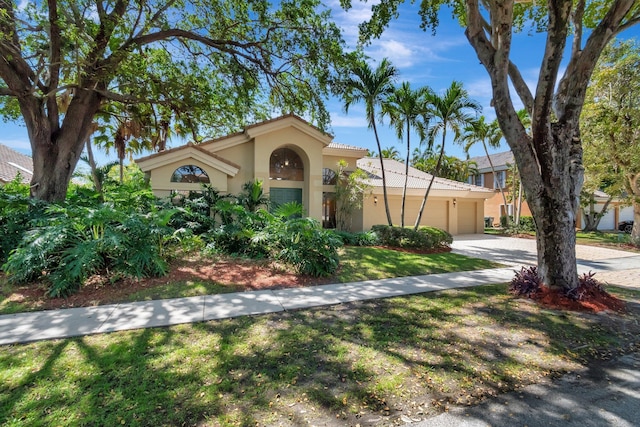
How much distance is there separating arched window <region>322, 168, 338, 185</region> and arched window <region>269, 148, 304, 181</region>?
1.42m

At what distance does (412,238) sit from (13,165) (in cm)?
2952

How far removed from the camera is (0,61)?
8719 millimetres

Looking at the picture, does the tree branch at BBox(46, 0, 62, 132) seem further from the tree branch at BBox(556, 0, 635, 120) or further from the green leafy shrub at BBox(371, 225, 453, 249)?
the green leafy shrub at BBox(371, 225, 453, 249)

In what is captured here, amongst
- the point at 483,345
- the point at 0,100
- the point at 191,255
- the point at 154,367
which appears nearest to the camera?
the point at 154,367

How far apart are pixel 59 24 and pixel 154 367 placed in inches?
374

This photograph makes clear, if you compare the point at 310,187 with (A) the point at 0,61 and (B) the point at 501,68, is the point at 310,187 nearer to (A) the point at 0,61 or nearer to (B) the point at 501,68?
(B) the point at 501,68

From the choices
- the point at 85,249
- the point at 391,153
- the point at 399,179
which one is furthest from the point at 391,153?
the point at 85,249

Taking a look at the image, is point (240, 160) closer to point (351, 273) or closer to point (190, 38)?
point (190, 38)

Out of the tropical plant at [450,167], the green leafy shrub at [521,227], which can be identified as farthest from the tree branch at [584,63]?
the tropical plant at [450,167]

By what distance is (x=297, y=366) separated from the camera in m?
3.41

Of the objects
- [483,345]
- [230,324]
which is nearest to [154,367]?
[230,324]

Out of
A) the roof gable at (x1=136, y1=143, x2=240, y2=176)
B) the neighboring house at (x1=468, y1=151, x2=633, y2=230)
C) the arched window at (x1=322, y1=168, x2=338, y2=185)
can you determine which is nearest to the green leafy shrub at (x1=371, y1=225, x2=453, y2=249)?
the arched window at (x1=322, y1=168, x2=338, y2=185)

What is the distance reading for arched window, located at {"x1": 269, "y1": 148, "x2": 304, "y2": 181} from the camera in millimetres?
15859

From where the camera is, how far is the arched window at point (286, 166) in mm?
15859
